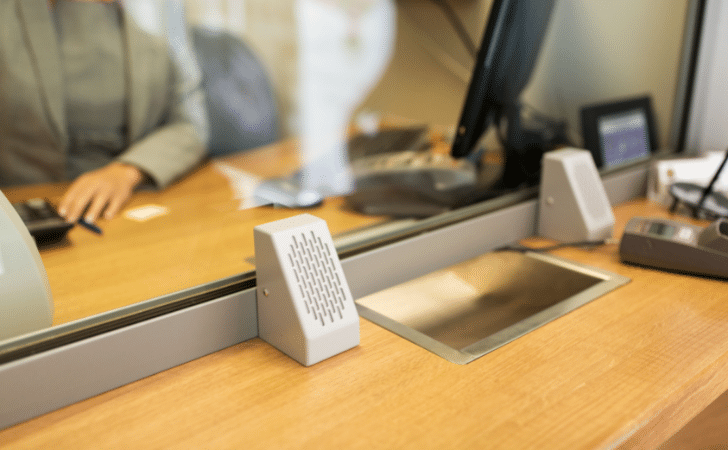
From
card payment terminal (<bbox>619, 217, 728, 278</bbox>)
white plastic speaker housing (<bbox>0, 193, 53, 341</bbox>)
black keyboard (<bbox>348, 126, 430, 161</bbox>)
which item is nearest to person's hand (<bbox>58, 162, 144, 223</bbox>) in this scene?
white plastic speaker housing (<bbox>0, 193, 53, 341</bbox>)

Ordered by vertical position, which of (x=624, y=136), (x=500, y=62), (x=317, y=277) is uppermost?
(x=500, y=62)

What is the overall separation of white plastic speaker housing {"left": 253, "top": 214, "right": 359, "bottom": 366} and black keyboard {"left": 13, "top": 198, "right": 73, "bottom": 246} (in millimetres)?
265

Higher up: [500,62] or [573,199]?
[500,62]

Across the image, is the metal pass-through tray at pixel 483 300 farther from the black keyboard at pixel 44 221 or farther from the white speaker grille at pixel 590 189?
the black keyboard at pixel 44 221

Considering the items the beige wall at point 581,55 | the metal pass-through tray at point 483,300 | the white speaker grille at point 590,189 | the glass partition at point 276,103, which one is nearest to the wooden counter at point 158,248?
the glass partition at point 276,103

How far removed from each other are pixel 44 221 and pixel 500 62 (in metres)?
0.73

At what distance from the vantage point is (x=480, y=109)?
36.0 inches

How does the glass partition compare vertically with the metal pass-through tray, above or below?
above

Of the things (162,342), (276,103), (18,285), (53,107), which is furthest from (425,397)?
(276,103)

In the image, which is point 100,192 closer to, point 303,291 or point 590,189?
point 303,291

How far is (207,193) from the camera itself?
0.92 metres

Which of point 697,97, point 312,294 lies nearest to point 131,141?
point 312,294

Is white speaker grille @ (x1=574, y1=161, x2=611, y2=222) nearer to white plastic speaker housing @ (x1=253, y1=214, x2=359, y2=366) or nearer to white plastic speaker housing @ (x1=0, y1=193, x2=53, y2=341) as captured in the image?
white plastic speaker housing @ (x1=253, y1=214, x2=359, y2=366)

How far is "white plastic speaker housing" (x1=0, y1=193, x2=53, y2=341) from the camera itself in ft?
1.55
